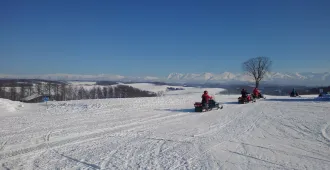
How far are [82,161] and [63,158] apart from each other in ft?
2.54

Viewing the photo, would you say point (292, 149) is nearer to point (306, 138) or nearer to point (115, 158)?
point (306, 138)

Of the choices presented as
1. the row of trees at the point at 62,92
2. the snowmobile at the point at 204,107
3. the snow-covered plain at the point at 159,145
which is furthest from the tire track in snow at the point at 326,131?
the row of trees at the point at 62,92

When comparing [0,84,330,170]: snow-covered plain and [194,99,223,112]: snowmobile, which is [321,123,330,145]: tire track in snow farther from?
[194,99,223,112]: snowmobile

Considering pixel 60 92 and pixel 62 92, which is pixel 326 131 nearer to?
pixel 62 92

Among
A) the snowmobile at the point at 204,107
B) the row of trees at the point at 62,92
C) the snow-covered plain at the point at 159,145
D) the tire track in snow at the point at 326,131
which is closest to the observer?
the snow-covered plain at the point at 159,145

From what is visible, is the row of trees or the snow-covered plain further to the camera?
the row of trees

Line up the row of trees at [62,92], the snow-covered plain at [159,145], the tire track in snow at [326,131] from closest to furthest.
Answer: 1. the snow-covered plain at [159,145]
2. the tire track in snow at [326,131]
3. the row of trees at [62,92]

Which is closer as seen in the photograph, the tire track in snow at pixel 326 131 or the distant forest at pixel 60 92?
the tire track in snow at pixel 326 131

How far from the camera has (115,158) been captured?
8.51 m

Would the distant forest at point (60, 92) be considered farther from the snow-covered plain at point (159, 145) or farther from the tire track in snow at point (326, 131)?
the tire track in snow at point (326, 131)

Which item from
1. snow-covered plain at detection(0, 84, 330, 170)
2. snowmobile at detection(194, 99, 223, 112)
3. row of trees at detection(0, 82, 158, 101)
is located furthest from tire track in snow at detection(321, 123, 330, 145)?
row of trees at detection(0, 82, 158, 101)

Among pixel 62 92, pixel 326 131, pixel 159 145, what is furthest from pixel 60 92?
pixel 326 131

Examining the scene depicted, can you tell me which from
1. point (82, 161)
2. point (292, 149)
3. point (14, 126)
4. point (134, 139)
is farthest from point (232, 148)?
point (14, 126)

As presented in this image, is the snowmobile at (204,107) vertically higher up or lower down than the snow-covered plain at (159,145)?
higher up
